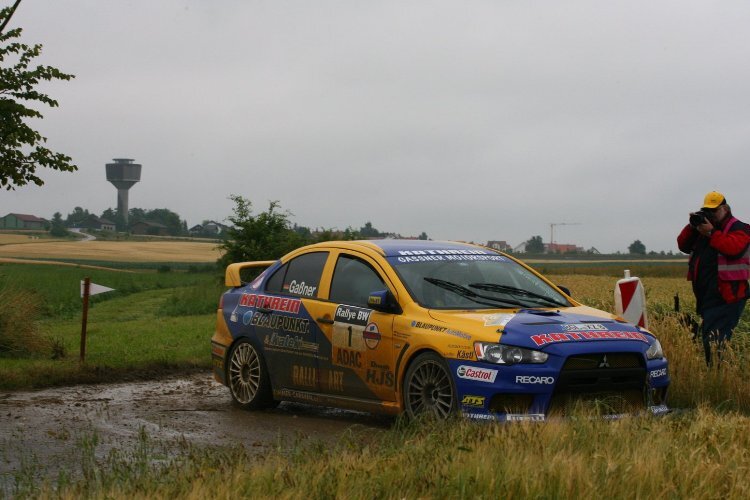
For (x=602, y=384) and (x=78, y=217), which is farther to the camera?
(x=78, y=217)

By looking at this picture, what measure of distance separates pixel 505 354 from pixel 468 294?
Answer: 4.32 feet

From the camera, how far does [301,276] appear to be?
1133cm

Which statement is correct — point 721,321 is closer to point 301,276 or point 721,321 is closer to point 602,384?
point 602,384

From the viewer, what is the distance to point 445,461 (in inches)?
250

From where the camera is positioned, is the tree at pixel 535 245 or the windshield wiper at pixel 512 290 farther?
the tree at pixel 535 245

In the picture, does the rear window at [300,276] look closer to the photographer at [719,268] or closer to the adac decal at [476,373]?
the adac decal at [476,373]

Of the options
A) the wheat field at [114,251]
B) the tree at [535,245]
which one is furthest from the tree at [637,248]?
the wheat field at [114,251]

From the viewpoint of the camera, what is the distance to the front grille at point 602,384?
28.8ft

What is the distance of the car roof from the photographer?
2.29 meters

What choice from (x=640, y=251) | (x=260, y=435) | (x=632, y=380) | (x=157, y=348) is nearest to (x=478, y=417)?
(x=632, y=380)

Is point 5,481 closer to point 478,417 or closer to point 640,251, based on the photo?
point 478,417

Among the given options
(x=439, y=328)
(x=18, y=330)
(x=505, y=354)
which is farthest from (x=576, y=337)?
(x=18, y=330)

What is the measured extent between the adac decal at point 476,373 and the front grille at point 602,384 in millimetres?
485

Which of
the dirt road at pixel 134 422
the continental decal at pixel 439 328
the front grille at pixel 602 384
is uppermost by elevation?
the continental decal at pixel 439 328
